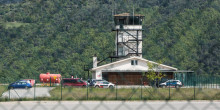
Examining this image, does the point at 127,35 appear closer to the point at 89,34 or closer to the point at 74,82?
the point at 74,82

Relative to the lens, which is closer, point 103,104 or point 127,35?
point 103,104

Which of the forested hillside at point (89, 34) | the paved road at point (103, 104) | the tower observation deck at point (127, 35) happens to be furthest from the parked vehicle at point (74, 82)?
the forested hillside at point (89, 34)

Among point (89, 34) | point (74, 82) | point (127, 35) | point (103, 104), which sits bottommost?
point (74, 82)

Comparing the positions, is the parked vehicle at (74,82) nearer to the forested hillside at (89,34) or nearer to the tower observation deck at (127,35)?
the tower observation deck at (127,35)

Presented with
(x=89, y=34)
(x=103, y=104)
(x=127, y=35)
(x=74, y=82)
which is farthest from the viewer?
(x=89, y=34)

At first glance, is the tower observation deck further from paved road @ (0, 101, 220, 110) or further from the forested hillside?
paved road @ (0, 101, 220, 110)

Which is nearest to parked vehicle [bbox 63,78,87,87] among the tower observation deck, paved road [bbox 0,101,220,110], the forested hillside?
the tower observation deck

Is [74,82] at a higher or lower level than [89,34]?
lower

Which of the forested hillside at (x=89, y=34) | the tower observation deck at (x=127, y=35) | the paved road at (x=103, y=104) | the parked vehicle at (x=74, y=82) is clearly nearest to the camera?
the paved road at (x=103, y=104)

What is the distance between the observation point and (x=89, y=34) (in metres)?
116

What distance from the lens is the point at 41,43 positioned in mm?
109625

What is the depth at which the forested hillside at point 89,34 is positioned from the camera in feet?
288

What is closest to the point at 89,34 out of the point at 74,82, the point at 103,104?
the point at 74,82

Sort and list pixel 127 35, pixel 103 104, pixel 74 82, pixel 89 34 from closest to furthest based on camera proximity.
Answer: pixel 103 104 < pixel 74 82 < pixel 127 35 < pixel 89 34
